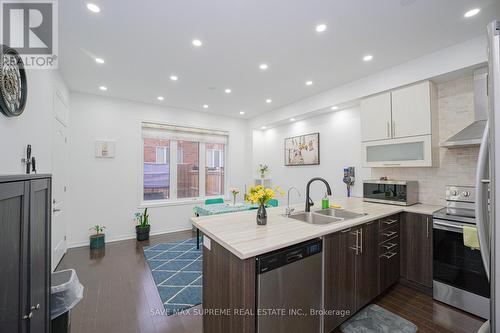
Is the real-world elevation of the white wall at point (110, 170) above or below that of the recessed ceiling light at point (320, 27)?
below

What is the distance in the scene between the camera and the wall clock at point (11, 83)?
1361 mm

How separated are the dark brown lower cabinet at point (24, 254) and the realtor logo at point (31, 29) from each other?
4.40 feet

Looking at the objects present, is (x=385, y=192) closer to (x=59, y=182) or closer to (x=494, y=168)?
(x=494, y=168)

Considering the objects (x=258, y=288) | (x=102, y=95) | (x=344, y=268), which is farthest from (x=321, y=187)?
(x=102, y=95)

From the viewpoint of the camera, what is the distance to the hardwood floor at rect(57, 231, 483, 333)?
1.87 meters

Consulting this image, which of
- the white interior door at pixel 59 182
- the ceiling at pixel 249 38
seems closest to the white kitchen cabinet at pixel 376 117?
the ceiling at pixel 249 38

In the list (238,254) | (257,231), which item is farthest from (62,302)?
(257,231)

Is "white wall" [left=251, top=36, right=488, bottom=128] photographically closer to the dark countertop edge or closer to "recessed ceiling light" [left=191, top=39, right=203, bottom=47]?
"recessed ceiling light" [left=191, top=39, right=203, bottom=47]

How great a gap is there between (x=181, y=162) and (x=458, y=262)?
5.05 meters

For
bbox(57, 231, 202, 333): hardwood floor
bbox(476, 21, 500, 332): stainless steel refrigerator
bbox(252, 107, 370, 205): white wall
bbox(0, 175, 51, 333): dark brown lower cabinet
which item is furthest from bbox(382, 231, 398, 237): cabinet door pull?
bbox(0, 175, 51, 333): dark brown lower cabinet

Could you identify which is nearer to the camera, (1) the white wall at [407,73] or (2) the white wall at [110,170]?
(1) the white wall at [407,73]

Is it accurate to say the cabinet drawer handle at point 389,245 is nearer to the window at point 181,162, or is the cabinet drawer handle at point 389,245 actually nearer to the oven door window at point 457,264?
the oven door window at point 457,264

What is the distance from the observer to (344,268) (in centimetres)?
180

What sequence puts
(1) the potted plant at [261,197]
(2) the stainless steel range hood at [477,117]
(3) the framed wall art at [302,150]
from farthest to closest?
(3) the framed wall art at [302,150] < (2) the stainless steel range hood at [477,117] < (1) the potted plant at [261,197]
